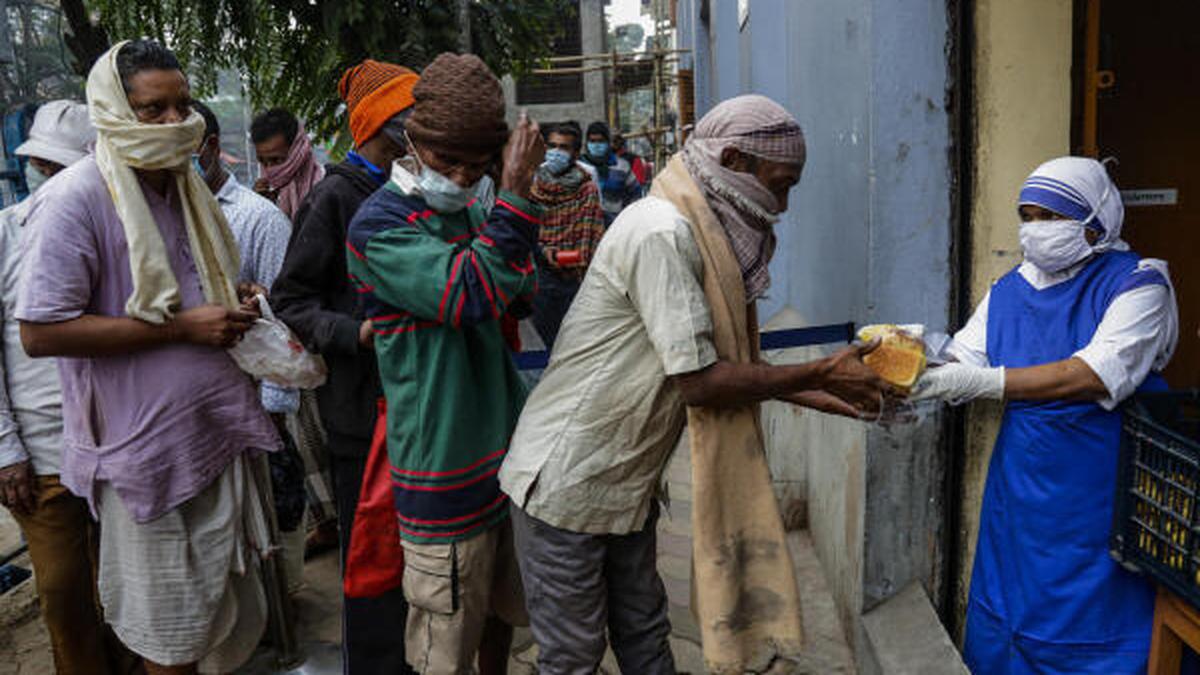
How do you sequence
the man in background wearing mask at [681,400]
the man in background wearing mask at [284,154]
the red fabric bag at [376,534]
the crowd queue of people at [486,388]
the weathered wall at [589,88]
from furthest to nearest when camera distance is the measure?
the weathered wall at [589,88] < the man in background wearing mask at [284,154] < the red fabric bag at [376,534] < the crowd queue of people at [486,388] < the man in background wearing mask at [681,400]

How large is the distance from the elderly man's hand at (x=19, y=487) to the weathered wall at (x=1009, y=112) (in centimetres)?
294

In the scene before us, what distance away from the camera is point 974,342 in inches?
104

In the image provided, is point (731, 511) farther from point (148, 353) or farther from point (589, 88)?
point (589, 88)

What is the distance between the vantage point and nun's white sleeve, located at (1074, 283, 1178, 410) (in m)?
2.23

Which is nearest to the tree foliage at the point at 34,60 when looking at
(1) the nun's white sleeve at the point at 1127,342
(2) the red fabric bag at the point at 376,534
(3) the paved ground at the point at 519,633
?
(3) the paved ground at the point at 519,633

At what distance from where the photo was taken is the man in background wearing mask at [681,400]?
75.9 inches

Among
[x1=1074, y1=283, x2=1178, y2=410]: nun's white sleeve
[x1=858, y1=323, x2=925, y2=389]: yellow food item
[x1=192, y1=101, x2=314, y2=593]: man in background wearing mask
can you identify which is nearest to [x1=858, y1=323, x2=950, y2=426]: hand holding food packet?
[x1=858, y1=323, x2=925, y2=389]: yellow food item

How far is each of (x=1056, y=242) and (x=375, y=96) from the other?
196cm

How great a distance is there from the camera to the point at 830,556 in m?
3.64

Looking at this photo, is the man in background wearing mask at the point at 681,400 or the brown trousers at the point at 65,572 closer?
the man in background wearing mask at the point at 681,400

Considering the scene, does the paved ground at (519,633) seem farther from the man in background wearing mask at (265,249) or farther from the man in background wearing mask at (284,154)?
the man in background wearing mask at (284,154)

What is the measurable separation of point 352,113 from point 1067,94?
85.0 inches

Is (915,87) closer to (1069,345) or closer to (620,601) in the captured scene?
(1069,345)

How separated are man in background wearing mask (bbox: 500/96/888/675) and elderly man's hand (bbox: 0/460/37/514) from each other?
1.55 meters
